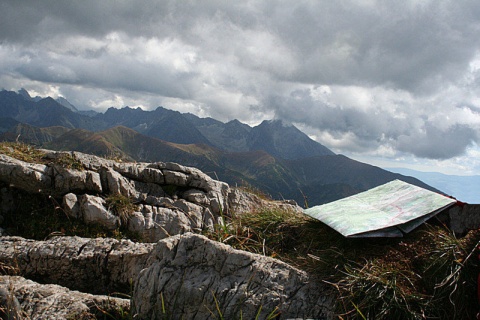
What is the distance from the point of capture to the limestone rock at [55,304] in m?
5.80

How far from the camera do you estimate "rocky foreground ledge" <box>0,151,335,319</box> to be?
557cm

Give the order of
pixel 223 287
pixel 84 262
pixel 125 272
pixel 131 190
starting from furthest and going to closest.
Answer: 1. pixel 131 190
2. pixel 84 262
3. pixel 125 272
4. pixel 223 287

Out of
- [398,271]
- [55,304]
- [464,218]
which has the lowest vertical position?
[55,304]

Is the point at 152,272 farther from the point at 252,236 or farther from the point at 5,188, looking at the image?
the point at 5,188

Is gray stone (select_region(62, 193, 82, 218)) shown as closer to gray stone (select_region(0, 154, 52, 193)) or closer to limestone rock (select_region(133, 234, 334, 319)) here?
gray stone (select_region(0, 154, 52, 193))

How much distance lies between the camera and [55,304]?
609 cm

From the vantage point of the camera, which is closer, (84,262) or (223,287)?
(223,287)

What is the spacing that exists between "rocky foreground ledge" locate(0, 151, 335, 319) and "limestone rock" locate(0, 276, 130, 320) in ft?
0.06

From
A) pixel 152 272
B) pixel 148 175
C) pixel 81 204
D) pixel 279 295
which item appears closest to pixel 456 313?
pixel 279 295

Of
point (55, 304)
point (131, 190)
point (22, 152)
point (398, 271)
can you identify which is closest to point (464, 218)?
point (398, 271)

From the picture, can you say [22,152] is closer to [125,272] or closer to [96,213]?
[96,213]

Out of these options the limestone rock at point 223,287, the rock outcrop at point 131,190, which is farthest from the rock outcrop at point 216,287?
the rock outcrop at point 131,190

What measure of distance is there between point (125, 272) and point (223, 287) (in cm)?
334

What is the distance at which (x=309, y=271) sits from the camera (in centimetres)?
609
